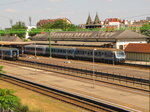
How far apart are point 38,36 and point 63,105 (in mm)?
99372

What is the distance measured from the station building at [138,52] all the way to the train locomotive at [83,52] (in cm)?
361

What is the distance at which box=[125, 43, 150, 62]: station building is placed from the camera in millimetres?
62066

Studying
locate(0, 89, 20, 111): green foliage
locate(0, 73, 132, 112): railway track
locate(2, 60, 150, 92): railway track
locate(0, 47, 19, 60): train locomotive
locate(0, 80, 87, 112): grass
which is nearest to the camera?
locate(0, 89, 20, 111): green foliage

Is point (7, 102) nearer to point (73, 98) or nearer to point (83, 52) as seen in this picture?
point (73, 98)

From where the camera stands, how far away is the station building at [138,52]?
62.1 m

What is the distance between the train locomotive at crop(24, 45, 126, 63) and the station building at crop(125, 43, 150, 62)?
3.61 m

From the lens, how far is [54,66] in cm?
6156

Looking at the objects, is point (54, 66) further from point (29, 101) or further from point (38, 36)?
point (38, 36)

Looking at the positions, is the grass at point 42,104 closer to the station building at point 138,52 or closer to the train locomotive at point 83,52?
the train locomotive at point 83,52

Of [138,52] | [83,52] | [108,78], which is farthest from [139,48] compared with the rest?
[108,78]

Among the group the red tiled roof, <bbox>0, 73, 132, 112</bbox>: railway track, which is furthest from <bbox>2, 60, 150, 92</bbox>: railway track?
the red tiled roof

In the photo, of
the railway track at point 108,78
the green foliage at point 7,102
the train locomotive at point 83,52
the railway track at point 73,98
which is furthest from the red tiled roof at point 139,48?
the green foliage at point 7,102

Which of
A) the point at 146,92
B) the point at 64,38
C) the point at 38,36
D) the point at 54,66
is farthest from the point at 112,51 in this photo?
the point at 38,36

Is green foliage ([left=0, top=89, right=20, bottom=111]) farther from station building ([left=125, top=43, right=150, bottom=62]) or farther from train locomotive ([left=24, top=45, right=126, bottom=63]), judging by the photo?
station building ([left=125, top=43, right=150, bottom=62])
